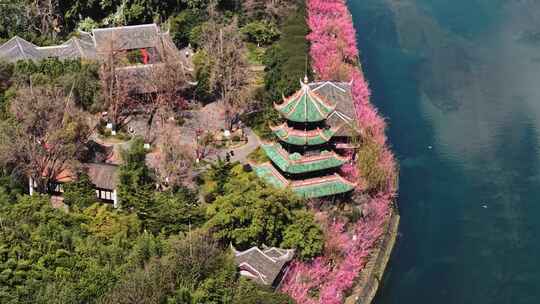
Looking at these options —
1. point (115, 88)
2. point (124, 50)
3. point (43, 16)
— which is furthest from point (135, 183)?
point (43, 16)

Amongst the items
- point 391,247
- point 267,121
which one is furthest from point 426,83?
point 391,247

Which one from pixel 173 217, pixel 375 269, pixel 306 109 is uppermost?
pixel 306 109

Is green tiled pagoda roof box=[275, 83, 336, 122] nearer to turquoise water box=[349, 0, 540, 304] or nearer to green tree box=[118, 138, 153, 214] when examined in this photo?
green tree box=[118, 138, 153, 214]

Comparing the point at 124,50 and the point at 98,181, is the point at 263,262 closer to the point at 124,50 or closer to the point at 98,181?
the point at 98,181

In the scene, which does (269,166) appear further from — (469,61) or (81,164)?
(469,61)

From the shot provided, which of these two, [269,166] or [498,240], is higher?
[269,166]
